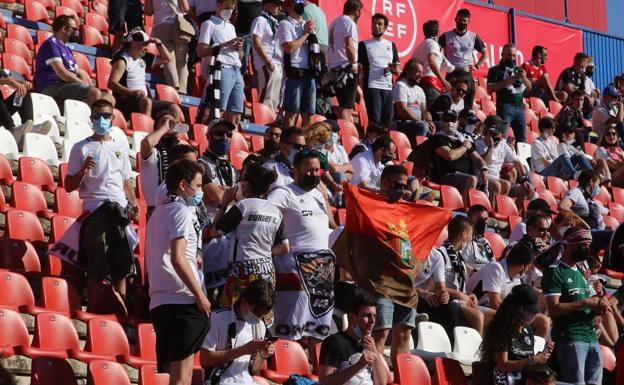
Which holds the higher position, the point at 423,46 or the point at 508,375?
the point at 423,46

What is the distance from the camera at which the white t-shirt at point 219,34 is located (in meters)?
12.1

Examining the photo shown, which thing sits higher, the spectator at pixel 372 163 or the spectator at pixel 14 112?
the spectator at pixel 14 112

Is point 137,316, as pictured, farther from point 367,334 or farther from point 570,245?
point 570,245

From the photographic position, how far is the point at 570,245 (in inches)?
362

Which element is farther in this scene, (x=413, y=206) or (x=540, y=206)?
(x=540, y=206)

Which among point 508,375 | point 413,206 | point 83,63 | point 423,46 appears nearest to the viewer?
point 508,375

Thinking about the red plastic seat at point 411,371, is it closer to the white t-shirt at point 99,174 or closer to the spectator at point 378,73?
the white t-shirt at point 99,174

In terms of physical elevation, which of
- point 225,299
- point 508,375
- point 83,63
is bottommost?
point 508,375

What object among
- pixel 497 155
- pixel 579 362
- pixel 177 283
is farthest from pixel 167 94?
pixel 177 283

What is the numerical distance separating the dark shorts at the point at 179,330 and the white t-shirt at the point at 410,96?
7.43 meters

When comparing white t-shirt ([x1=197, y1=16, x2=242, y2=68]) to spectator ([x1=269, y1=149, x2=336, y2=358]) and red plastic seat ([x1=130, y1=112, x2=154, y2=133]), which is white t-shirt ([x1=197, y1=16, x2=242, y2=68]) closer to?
red plastic seat ([x1=130, y1=112, x2=154, y2=133])

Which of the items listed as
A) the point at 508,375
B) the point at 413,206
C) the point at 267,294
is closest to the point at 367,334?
the point at 267,294

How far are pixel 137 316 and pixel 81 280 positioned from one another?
1.66ft

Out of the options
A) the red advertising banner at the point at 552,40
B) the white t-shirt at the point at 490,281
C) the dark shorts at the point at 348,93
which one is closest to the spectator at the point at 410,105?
the dark shorts at the point at 348,93
